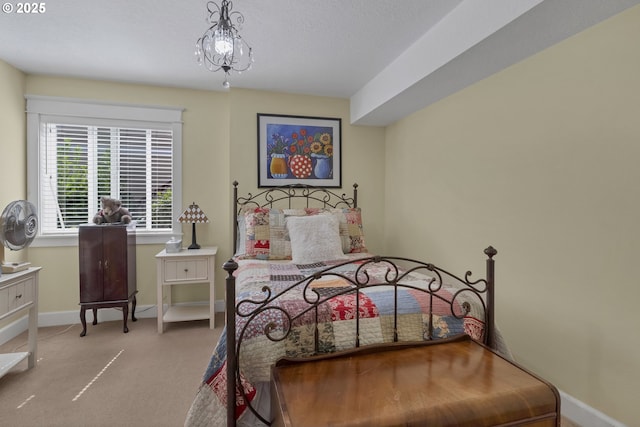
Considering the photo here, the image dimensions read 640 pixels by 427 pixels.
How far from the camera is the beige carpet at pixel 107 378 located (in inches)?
71.4

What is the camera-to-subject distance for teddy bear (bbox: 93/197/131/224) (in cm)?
298

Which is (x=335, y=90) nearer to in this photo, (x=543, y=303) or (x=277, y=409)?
(x=543, y=303)

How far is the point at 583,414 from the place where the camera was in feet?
5.71

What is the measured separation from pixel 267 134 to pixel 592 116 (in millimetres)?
2730

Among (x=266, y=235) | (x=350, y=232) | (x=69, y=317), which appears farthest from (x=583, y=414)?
(x=69, y=317)

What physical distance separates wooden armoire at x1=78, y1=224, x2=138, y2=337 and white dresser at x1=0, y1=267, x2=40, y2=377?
574mm

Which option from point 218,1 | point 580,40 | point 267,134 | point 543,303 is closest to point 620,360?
point 543,303

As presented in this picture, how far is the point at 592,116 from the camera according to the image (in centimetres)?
171

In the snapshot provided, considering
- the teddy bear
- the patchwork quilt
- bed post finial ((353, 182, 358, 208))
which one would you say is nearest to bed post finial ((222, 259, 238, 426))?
the patchwork quilt

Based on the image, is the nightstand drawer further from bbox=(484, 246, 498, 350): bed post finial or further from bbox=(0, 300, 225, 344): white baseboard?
bbox=(484, 246, 498, 350): bed post finial

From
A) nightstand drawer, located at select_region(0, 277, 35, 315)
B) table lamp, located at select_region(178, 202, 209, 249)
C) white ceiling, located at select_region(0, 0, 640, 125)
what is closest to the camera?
white ceiling, located at select_region(0, 0, 640, 125)

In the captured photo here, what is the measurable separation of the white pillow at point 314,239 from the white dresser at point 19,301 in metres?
1.88

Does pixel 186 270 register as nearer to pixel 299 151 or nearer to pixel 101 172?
pixel 101 172

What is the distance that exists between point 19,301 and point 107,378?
2.61 feet
